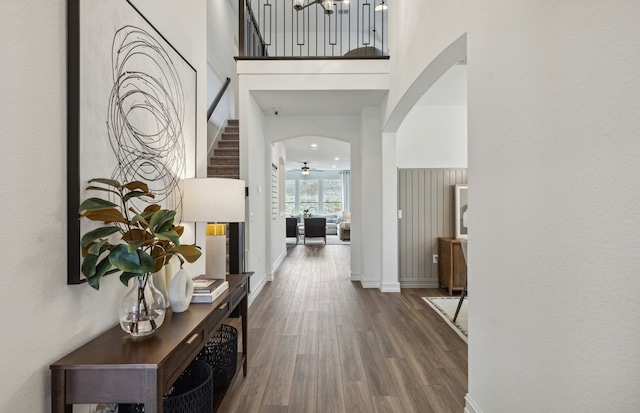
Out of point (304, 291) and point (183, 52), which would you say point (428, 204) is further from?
point (183, 52)

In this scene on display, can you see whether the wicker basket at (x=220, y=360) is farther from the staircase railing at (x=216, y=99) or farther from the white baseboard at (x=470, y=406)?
the staircase railing at (x=216, y=99)

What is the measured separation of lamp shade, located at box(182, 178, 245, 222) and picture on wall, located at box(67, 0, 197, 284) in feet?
0.38

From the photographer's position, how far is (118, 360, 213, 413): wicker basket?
146 centimetres

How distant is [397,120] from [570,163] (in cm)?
321

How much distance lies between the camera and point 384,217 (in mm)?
4590

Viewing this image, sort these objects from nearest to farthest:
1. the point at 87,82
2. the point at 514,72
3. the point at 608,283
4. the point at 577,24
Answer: the point at 608,283 → the point at 577,24 → the point at 87,82 → the point at 514,72

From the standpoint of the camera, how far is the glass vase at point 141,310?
4.34ft

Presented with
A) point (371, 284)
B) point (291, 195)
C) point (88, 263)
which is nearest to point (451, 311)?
point (371, 284)

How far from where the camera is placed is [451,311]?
378 cm

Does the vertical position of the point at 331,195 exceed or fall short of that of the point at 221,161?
it falls short

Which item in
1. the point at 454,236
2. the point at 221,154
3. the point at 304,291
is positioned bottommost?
the point at 304,291

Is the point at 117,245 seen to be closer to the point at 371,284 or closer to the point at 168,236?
the point at 168,236

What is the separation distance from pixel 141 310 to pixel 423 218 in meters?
4.15

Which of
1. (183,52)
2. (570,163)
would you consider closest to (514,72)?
(570,163)
